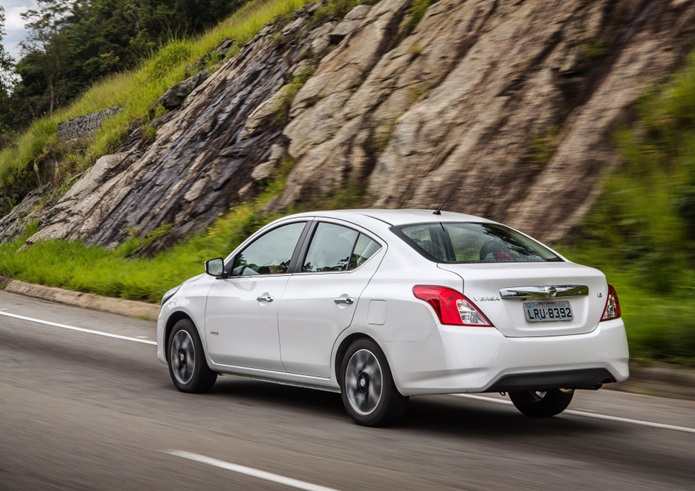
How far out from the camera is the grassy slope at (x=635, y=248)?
9.34 metres

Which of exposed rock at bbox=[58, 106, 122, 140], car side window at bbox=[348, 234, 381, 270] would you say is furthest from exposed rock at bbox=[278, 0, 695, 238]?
exposed rock at bbox=[58, 106, 122, 140]

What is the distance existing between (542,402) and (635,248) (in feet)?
14.1

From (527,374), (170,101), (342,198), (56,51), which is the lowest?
(527,374)

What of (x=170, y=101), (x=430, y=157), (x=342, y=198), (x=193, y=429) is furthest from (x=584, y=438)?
(x=170, y=101)

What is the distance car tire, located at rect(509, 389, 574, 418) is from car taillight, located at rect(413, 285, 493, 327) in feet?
4.82

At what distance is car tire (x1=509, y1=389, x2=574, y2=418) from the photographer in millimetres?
7445

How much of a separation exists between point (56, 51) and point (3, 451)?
4941 centimetres

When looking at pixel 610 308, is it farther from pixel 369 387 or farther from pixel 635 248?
Result: pixel 635 248

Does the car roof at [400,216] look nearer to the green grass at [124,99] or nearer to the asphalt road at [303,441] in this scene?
the asphalt road at [303,441]

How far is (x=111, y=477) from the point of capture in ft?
17.9

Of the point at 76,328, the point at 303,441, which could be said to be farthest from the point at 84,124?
the point at 303,441

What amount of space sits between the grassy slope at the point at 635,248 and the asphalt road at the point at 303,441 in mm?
1222

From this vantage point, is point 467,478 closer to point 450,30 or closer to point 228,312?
point 228,312

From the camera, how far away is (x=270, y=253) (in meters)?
8.13
